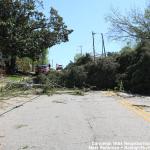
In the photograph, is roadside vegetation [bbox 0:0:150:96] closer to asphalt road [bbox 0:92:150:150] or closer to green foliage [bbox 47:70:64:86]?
green foliage [bbox 47:70:64:86]

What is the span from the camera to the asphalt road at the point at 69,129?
11.2 meters

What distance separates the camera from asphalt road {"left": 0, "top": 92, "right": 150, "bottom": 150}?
1118 centimetres

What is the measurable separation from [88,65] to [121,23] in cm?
1839

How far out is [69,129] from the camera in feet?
44.3

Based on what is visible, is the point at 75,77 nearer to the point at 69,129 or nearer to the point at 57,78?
the point at 57,78

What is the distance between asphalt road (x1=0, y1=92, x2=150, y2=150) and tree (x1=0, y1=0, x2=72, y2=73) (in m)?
30.2

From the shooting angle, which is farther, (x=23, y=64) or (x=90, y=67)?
(x=23, y=64)

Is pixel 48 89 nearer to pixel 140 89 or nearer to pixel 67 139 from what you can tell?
pixel 140 89

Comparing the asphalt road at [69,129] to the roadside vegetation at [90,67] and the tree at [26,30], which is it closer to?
the roadside vegetation at [90,67]

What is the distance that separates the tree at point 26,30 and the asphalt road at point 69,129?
30184 millimetres

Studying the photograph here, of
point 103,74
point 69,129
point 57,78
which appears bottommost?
point 69,129

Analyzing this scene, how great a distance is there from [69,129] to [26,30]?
1638 inches

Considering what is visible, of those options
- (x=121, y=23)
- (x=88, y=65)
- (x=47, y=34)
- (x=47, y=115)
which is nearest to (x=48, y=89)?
(x=88, y=65)

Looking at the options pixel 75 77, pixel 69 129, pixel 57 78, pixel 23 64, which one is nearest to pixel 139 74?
pixel 75 77
